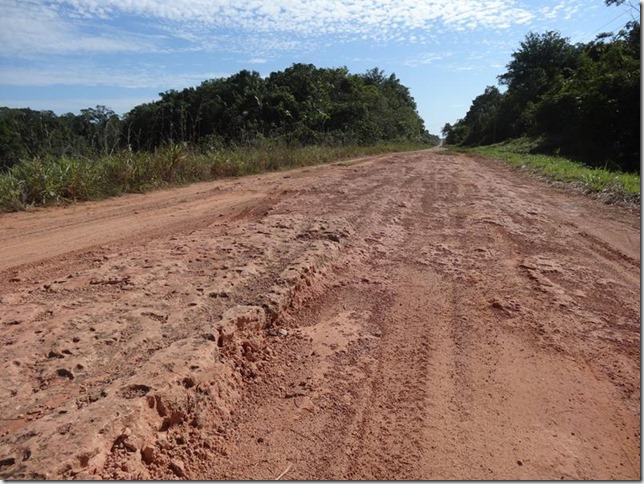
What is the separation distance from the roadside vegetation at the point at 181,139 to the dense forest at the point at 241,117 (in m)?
0.05

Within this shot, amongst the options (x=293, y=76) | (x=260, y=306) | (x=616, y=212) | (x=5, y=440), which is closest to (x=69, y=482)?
(x=5, y=440)

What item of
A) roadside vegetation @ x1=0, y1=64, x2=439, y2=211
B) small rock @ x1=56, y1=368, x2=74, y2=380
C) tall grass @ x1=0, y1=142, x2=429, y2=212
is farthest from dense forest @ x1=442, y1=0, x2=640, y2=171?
small rock @ x1=56, y1=368, x2=74, y2=380

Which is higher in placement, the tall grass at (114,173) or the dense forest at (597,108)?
the dense forest at (597,108)

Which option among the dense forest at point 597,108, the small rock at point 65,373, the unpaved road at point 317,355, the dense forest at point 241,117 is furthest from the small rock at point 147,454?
the dense forest at point 597,108

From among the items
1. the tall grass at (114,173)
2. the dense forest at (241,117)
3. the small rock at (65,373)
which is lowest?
the small rock at (65,373)

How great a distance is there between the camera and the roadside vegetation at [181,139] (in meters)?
8.82

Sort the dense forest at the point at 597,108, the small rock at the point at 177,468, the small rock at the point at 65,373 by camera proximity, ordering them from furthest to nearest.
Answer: the dense forest at the point at 597,108 → the small rock at the point at 65,373 → the small rock at the point at 177,468

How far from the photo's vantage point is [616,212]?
8133mm

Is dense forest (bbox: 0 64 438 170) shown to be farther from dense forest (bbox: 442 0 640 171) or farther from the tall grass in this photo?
dense forest (bbox: 442 0 640 171)

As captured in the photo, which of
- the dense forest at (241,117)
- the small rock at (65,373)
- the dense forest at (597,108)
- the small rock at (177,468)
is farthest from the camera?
the dense forest at (597,108)

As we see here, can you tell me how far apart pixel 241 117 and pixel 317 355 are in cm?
2588

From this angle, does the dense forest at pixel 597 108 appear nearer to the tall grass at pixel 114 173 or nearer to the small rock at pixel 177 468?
the tall grass at pixel 114 173

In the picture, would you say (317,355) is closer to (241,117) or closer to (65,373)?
(65,373)

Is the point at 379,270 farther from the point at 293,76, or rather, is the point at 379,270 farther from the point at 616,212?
the point at 293,76
